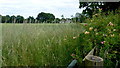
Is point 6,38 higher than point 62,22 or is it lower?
lower

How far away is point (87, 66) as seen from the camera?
138 centimetres

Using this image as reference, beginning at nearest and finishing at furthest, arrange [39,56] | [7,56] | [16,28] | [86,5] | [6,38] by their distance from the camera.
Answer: [39,56], [7,56], [6,38], [16,28], [86,5]

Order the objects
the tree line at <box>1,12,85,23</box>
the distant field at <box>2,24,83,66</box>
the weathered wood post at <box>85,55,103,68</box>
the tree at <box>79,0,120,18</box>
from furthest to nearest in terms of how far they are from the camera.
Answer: the tree at <box>79,0,120,18</box> → the tree line at <box>1,12,85,23</box> → the distant field at <box>2,24,83,66</box> → the weathered wood post at <box>85,55,103,68</box>

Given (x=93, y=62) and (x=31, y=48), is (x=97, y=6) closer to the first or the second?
(x=31, y=48)

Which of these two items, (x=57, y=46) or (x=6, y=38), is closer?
(x=57, y=46)

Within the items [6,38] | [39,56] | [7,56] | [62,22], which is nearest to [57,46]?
[39,56]

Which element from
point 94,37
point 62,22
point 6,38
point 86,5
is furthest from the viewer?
point 86,5

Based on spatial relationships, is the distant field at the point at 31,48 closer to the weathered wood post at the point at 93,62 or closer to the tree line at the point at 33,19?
the tree line at the point at 33,19

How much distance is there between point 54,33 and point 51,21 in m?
1.27

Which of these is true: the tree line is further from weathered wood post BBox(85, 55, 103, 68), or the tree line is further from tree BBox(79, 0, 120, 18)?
tree BBox(79, 0, 120, 18)

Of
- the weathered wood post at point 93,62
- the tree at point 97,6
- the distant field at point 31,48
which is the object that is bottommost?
the distant field at point 31,48

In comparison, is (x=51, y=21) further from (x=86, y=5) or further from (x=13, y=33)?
(x=86, y=5)

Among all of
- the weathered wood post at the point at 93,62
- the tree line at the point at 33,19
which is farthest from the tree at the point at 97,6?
the weathered wood post at the point at 93,62

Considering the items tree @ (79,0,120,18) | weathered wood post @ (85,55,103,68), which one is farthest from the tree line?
tree @ (79,0,120,18)
